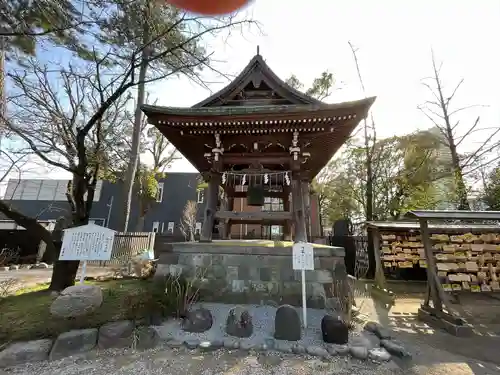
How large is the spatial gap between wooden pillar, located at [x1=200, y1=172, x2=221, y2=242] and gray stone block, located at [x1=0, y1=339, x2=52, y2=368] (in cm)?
351

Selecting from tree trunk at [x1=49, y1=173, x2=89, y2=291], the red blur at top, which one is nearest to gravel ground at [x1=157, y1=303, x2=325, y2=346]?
tree trunk at [x1=49, y1=173, x2=89, y2=291]

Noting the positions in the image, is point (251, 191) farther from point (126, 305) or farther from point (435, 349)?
point (435, 349)

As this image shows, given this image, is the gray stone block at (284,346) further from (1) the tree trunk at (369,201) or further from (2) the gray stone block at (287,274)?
(1) the tree trunk at (369,201)

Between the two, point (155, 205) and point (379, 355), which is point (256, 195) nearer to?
point (379, 355)

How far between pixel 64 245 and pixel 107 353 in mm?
1929

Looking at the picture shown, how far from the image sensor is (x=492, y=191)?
1238 cm

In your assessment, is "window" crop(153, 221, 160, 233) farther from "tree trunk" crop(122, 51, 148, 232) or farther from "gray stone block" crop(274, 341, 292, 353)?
"gray stone block" crop(274, 341, 292, 353)

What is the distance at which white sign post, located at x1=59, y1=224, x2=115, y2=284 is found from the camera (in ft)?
13.6

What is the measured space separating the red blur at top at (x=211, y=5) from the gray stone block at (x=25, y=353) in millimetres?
5623

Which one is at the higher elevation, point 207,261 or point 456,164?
point 456,164

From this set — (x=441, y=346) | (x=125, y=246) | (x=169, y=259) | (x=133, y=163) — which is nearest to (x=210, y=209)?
(x=169, y=259)

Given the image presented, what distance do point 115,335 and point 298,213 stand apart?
461 cm

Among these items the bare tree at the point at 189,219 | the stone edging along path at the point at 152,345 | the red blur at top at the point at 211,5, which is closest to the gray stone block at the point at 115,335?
the stone edging along path at the point at 152,345

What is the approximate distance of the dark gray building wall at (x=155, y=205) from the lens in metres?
21.6
